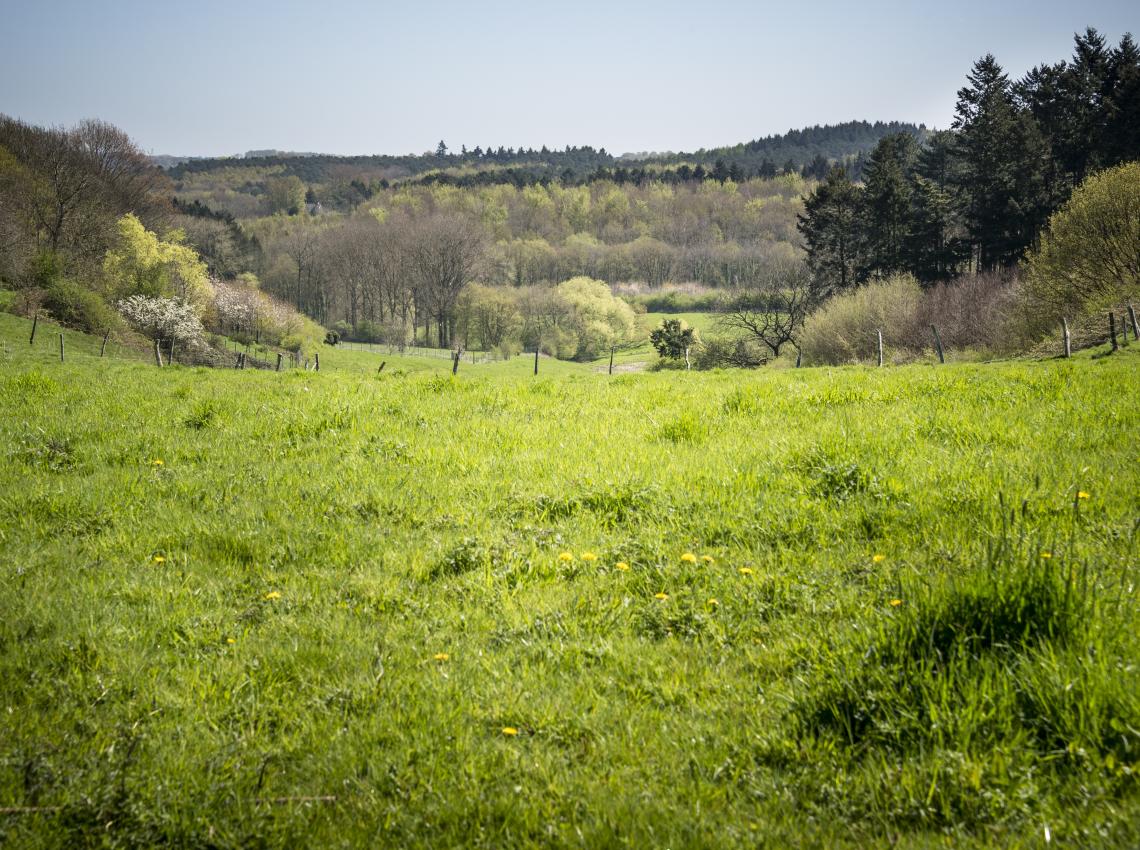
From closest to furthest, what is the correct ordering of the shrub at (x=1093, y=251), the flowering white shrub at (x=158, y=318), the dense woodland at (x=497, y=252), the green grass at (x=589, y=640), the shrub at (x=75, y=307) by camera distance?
the green grass at (x=589, y=640) → the shrub at (x=1093, y=251) → the shrub at (x=75, y=307) → the dense woodland at (x=497, y=252) → the flowering white shrub at (x=158, y=318)

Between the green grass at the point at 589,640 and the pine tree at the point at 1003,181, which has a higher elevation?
the pine tree at the point at 1003,181

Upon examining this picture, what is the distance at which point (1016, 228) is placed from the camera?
61594 mm

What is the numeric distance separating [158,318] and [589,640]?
261 feet

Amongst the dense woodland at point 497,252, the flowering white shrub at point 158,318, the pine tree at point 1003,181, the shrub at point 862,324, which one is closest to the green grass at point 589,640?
the dense woodland at point 497,252

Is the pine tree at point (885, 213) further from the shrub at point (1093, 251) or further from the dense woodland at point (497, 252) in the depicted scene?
the shrub at point (1093, 251)

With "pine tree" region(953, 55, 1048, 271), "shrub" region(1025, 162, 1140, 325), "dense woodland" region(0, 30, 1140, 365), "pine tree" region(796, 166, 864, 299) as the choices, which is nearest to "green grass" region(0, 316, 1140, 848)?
"shrub" region(1025, 162, 1140, 325)

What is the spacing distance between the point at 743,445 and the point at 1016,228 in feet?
225

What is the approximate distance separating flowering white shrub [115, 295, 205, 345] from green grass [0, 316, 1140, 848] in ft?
233

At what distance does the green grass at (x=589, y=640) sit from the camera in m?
2.91

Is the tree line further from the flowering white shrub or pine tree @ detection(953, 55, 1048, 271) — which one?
the flowering white shrub

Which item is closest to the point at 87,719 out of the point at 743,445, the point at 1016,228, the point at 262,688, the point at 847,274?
the point at 262,688

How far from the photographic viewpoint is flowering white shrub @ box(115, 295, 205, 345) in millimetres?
69500

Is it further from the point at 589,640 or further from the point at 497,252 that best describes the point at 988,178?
the point at 497,252

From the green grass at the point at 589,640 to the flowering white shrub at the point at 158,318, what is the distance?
233 ft
